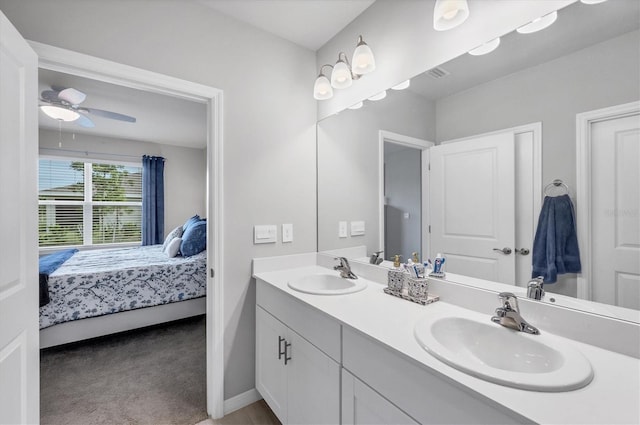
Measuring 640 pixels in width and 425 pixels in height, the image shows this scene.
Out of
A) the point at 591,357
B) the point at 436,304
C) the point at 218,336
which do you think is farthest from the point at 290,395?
the point at 591,357

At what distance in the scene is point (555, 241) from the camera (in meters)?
0.99

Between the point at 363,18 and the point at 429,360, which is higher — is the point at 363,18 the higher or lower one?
the higher one

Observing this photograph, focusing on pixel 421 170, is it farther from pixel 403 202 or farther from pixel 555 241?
pixel 555 241

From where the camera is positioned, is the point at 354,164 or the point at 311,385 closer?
the point at 311,385

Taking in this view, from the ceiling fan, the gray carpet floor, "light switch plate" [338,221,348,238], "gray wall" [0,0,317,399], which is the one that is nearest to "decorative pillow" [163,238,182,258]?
the gray carpet floor

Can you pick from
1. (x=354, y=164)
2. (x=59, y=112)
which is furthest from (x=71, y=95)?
(x=354, y=164)

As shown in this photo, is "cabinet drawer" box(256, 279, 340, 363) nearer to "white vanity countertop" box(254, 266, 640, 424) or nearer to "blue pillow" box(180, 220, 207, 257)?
"white vanity countertop" box(254, 266, 640, 424)

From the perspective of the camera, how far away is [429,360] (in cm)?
76

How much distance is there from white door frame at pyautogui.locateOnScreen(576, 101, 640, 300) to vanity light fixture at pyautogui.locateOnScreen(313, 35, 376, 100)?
38.8 inches

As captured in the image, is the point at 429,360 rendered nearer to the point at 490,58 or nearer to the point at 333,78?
the point at 490,58

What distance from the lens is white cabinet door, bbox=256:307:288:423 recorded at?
1457 mm

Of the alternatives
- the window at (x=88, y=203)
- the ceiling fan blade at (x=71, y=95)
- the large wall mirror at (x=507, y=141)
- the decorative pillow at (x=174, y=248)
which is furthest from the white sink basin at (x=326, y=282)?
the window at (x=88, y=203)

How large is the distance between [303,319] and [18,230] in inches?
45.8

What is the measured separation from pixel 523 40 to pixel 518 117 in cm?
29
